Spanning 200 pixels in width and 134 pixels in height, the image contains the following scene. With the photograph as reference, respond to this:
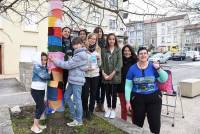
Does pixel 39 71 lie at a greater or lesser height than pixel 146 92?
greater

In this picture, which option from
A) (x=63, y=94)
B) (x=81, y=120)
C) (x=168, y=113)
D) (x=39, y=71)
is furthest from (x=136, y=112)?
(x=168, y=113)

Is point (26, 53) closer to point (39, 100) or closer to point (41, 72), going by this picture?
point (39, 100)

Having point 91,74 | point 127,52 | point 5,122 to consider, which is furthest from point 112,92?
point 5,122

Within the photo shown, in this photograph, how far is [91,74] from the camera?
5.09m

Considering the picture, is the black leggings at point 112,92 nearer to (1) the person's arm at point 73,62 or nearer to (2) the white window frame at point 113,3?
(1) the person's arm at point 73,62

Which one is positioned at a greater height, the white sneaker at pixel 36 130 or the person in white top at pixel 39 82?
the person in white top at pixel 39 82

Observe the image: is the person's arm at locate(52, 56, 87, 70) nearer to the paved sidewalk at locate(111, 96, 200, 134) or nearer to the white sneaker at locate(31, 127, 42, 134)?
the white sneaker at locate(31, 127, 42, 134)

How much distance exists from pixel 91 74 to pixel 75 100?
2.10 ft

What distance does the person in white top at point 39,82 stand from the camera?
A: 4.46m

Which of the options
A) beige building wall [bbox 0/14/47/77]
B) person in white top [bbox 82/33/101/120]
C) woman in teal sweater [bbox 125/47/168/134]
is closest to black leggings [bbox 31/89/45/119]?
person in white top [bbox 82/33/101/120]

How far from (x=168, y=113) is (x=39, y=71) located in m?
3.92

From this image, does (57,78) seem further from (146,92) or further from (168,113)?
(168,113)

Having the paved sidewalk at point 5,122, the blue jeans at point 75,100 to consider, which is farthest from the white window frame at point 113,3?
the paved sidewalk at point 5,122

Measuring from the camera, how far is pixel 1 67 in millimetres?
22766
